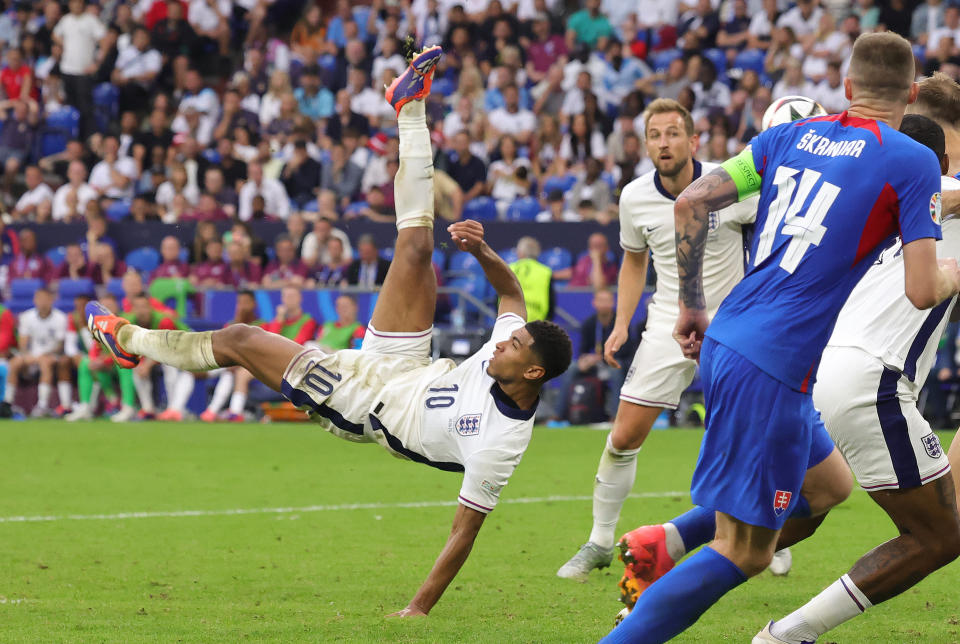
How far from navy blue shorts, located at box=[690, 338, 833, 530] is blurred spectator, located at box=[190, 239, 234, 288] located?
48.9 feet

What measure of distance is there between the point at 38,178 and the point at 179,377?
603 centimetres

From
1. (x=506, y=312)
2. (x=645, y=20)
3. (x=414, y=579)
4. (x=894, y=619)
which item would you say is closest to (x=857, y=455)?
(x=894, y=619)

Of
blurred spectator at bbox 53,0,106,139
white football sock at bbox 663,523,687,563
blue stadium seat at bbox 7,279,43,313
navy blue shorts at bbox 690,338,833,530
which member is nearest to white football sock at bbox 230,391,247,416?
blue stadium seat at bbox 7,279,43,313

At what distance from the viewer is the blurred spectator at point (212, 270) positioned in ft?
62.1

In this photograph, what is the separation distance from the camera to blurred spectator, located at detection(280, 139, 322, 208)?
69.7 feet

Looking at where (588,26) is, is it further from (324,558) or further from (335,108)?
(324,558)

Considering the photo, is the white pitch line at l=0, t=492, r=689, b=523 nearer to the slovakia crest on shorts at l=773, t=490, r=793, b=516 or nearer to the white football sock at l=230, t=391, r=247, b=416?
the slovakia crest on shorts at l=773, t=490, r=793, b=516

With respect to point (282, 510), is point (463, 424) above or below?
above

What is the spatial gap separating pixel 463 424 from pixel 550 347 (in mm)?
571

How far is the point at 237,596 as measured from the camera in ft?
22.6

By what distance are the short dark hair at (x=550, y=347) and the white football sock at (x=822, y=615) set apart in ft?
5.41

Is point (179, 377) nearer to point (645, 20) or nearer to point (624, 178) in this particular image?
point (624, 178)

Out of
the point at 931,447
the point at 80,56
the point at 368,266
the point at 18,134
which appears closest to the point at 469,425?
the point at 931,447

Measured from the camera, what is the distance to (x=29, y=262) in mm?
20172
